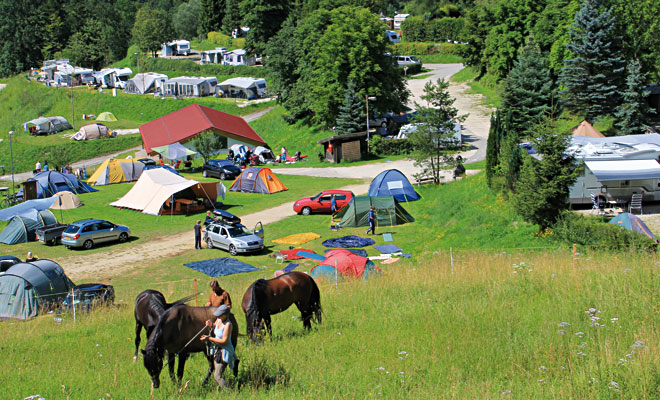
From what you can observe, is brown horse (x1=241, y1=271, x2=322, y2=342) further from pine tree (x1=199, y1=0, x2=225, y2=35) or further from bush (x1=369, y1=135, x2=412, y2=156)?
pine tree (x1=199, y1=0, x2=225, y2=35)

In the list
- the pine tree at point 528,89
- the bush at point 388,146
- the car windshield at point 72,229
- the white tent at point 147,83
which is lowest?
the car windshield at point 72,229

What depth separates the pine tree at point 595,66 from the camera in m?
39.4

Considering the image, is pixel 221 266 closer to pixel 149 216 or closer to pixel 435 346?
pixel 149 216

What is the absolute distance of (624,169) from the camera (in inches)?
970

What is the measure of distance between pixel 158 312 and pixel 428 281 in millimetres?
6459

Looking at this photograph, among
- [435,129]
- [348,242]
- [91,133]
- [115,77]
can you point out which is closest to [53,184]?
[348,242]

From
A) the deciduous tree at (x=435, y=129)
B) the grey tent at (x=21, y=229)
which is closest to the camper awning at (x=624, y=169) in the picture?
the deciduous tree at (x=435, y=129)

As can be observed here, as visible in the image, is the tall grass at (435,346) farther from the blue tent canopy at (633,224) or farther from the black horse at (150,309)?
the blue tent canopy at (633,224)

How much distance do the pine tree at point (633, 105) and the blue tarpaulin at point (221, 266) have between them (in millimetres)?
27091

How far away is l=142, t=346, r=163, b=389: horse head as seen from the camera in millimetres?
7879

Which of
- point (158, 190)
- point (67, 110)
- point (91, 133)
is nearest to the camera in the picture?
point (158, 190)

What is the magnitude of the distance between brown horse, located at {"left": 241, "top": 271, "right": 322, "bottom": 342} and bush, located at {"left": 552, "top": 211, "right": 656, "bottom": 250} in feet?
33.1

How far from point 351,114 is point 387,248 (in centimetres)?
2794

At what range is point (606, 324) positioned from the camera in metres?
9.12
